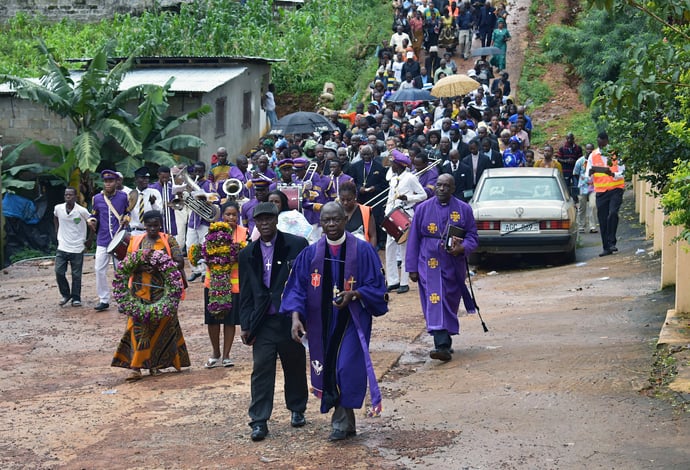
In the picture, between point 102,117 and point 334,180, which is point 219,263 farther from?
point 102,117

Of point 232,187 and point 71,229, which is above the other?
point 232,187

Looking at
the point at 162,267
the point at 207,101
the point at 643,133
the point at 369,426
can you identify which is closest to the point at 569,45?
the point at 207,101

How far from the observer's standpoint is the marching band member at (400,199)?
1513 centimetres

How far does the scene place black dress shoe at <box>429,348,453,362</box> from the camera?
10.7m

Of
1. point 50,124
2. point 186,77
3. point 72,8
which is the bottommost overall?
point 50,124

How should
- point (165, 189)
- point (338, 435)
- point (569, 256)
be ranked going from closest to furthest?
point (338, 435) < point (569, 256) < point (165, 189)

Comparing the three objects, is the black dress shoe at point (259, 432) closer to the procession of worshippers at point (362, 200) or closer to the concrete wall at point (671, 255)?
the procession of worshippers at point (362, 200)

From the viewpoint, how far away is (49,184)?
924 inches

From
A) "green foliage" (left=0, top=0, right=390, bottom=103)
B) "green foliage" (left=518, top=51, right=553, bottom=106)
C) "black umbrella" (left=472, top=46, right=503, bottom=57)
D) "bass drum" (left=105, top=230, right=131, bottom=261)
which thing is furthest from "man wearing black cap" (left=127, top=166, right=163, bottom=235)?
"green foliage" (left=518, top=51, right=553, bottom=106)

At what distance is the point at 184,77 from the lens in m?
25.8

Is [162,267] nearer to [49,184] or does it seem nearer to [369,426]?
[369,426]

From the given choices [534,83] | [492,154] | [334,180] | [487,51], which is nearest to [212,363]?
[334,180]

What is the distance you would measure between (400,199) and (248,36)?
810 inches

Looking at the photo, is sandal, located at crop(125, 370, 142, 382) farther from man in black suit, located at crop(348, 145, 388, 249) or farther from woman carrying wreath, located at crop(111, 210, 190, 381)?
man in black suit, located at crop(348, 145, 388, 249)
